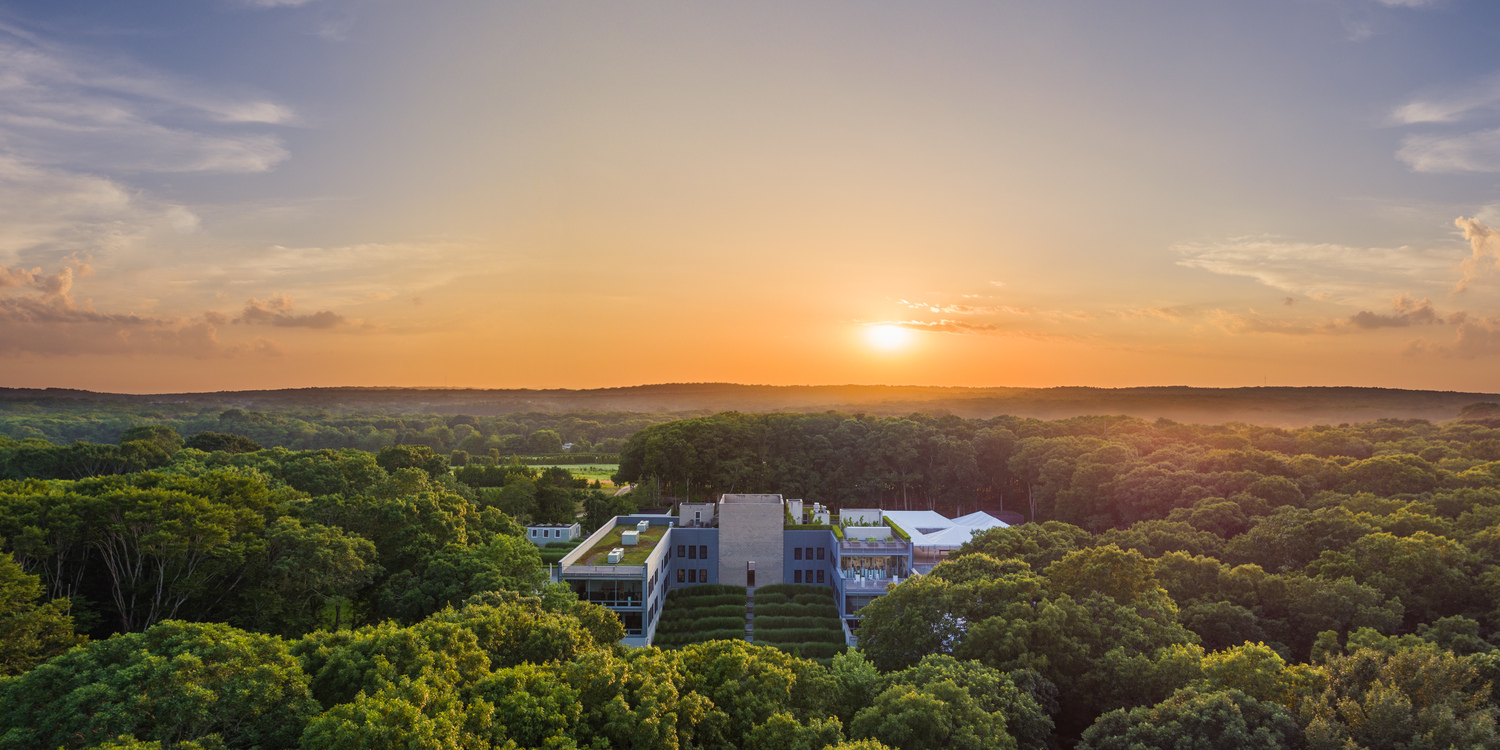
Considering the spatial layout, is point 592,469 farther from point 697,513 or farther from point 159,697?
point 159,697

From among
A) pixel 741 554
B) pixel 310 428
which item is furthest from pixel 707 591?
pixel 310 428

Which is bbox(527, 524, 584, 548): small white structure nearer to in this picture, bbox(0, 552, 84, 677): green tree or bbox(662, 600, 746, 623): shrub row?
bbox(662, 600, 746, 623): shrub row

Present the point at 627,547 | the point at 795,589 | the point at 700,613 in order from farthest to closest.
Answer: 1. the point at 795,589
2. the point at 627,547
3. the point at 700,613

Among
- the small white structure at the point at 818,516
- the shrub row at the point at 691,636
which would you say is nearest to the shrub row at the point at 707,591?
the shrub row at the point at 691,636

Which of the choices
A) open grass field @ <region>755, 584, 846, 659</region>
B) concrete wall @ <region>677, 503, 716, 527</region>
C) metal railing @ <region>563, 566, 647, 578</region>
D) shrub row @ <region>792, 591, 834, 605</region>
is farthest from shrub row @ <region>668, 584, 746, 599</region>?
metal railing @ <region>563, 566, 647, 578</region>

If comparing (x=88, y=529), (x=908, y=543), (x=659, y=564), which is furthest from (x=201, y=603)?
(x=908, y=543)

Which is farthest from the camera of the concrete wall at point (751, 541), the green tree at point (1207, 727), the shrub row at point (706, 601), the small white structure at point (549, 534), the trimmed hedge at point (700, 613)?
the small white structure at point (549, 534)

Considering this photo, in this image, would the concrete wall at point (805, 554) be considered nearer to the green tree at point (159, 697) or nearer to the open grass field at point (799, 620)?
the open grass field at point (799, 620)
